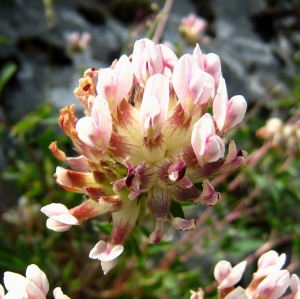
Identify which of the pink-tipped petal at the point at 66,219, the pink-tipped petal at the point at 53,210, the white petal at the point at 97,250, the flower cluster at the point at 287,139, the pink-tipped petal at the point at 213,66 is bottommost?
the flower cluster at the point at 287,139

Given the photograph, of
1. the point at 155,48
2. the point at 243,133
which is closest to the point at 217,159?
the point at 155,48

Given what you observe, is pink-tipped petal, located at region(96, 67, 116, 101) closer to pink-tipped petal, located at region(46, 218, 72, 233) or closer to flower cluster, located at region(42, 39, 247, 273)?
flower cluster, located at region(42, 39, 247, 273)

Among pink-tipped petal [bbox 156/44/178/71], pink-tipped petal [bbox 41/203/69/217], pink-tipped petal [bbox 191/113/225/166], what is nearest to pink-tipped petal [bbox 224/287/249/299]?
pink-tipped petal [bbox 191/113/225/166]

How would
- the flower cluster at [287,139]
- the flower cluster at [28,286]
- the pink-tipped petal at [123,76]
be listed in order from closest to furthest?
the flower cluster at [28,286], the pink-tipped petal at [123,76], the flower cluster at [287,139]

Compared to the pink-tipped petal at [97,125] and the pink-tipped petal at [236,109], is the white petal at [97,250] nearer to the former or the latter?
the pink-tipped petal at [97,125]

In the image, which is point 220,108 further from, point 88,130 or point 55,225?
point 55,225

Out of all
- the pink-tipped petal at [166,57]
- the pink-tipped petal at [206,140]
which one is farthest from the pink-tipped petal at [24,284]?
the pink-tipped petal at [166,57]
